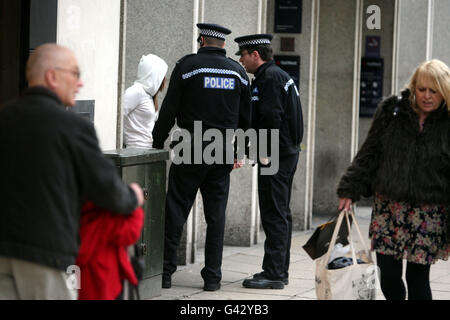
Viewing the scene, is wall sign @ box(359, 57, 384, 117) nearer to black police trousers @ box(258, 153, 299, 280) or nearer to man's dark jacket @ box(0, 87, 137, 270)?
black police trousers @ box(258, 153, 299, 280)

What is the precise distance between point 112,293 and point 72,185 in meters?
0.58

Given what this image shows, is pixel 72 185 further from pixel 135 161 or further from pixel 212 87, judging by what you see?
pixel 212 87

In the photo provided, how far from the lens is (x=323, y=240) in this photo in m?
Result: 5.19

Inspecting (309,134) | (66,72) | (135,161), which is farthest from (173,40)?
(66,72)

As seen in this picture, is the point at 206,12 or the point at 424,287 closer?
the point at 424,287

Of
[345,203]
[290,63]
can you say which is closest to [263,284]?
[345,203]

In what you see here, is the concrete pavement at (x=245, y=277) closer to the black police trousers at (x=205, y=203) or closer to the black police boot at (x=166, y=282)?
the black police boot at (x=166, y=282)

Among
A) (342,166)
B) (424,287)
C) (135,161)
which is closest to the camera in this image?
(424,287)

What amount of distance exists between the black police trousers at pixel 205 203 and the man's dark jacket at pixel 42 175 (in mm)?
3481

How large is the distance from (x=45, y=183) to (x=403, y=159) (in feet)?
7.80

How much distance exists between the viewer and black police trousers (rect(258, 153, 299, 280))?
25.3 feet

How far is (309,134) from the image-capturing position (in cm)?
1161

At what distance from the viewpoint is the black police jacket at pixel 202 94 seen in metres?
7.21
